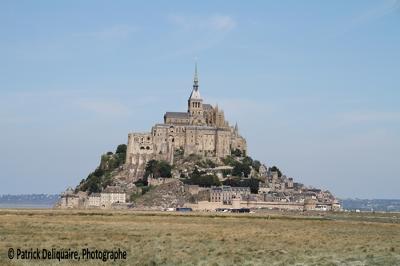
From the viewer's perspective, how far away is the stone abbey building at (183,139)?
166750 millimetres

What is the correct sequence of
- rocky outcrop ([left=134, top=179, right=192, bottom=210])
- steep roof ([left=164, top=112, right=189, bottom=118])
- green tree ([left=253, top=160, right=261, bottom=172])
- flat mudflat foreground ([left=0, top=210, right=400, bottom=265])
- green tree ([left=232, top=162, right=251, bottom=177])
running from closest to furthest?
flat mudflat foreground ([left=0, top=210, right=400, bottom=265]), rocky outcrop ([left=134, top=179, right=192, bottom=210]), green tree ([left=232, top=162, right=251, bottom=177]), green tree ([left=253, top=160, right=261, bottom=172]), steep roof ([left=164, top=112, right=189, bottom=118])

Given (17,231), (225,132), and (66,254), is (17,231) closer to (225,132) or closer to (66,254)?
(66,254)

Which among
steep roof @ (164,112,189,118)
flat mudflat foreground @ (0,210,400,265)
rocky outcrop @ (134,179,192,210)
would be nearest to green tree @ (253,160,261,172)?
steep roof @ (164,112,189,118)

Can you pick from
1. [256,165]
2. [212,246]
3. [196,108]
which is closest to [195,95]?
[196,108]

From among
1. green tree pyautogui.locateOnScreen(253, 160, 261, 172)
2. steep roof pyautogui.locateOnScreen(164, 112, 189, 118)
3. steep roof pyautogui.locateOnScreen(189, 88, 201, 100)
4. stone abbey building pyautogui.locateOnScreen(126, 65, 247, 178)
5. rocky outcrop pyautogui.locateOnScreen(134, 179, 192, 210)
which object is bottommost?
rocky outcrop pyautogui.locateOnScreen(134, 179, 192, 210)

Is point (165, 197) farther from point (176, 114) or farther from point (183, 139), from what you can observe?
point (176, 114)

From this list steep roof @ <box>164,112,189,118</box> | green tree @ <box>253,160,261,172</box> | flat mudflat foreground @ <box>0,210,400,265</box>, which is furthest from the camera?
steep roof @ <box>164,112,189,118</box>

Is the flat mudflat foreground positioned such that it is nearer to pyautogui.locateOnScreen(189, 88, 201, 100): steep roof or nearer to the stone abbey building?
the stone abbey building

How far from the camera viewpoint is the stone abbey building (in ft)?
547

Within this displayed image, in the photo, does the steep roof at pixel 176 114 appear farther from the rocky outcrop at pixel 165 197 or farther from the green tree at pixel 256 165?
the rocky outcrop at pixel 165 197

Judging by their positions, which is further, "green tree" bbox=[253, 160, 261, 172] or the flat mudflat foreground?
"green tree" bbox=[253, 160, 261, 172]

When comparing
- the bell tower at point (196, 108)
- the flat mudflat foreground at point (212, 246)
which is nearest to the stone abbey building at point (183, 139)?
the bell tower at point (196, 108)

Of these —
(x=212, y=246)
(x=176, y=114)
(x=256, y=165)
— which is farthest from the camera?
(x=176, y=114)

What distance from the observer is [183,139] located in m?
172
